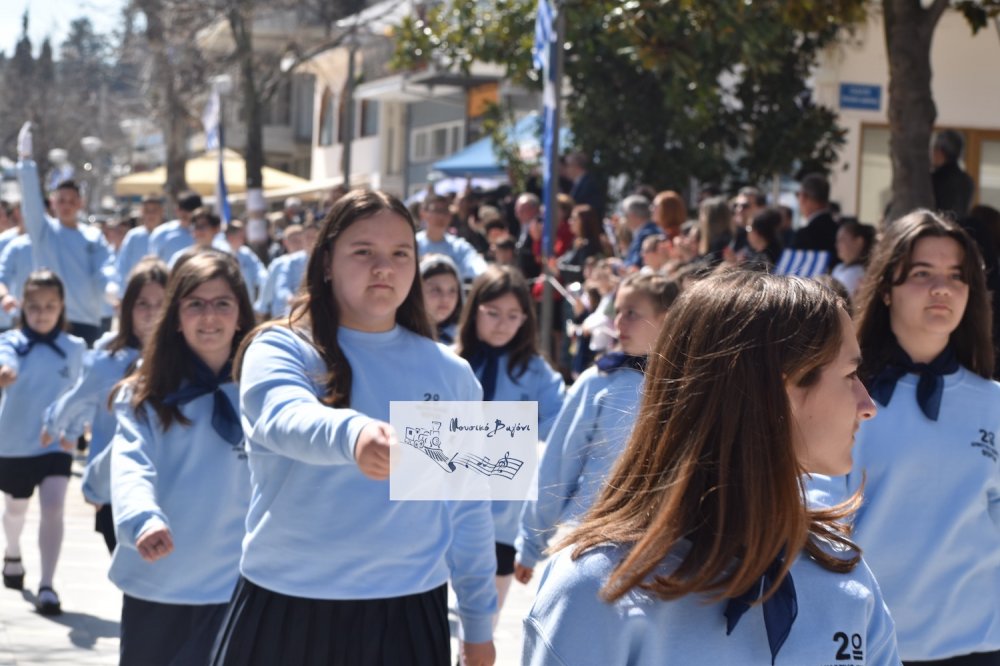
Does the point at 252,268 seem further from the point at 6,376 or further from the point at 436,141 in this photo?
the point at 436,141

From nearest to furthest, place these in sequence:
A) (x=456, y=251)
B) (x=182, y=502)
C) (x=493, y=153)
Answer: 1. (x=182, y=502)
2. (x=456, y=251)
3. (x=493, y=153)

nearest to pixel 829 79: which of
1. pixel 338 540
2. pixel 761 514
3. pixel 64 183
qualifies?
pixel 64 183

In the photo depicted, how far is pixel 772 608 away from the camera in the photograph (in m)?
2.14

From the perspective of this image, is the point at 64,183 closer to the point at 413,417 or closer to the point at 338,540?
the point at 338,540

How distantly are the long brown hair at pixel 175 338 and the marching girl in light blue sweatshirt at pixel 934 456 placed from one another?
2.15m

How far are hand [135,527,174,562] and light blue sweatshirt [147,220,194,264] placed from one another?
425 inches

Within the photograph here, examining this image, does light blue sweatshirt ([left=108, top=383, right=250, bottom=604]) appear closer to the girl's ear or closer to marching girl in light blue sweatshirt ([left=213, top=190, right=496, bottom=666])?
marching girl in light blue sweatshirt ([left=213, top=190, right=496, bottom=666])

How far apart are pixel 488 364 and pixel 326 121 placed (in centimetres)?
4512

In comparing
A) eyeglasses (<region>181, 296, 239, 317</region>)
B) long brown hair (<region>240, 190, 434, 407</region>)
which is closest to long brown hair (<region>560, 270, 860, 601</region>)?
long brown hair (<region>240, 190, 434, 407</region>)

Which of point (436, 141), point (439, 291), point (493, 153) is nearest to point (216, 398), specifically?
point (439, 291)

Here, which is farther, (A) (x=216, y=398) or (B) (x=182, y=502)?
(A) (x=216, y=398)

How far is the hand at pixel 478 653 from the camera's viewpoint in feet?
13.2

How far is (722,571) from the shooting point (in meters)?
2.12

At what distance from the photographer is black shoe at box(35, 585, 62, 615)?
776 centimetres
